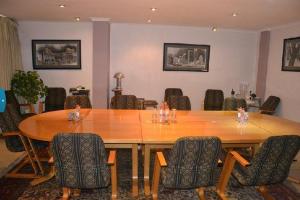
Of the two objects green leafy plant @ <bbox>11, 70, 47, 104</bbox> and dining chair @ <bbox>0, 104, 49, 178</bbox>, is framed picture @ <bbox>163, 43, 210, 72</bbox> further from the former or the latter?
dining chair @ <bbox>0, 104, 49, 178</bbox>

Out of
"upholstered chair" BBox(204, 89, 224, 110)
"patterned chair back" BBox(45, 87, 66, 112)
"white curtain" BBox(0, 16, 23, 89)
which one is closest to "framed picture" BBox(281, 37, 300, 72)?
"upholstered chair" BBox(204, 89, 224, 110)

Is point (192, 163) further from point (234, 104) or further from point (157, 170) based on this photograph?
point (234, 104)

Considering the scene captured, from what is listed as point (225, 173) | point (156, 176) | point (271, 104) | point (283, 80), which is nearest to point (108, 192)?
point (156, 176)

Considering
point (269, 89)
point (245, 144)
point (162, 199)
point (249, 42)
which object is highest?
point (249, 42)

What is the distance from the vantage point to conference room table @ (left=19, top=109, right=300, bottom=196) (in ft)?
8.55

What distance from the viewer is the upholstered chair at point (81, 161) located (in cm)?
208

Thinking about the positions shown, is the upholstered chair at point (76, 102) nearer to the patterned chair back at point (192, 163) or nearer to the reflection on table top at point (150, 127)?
the reflection on table top at point (150, 127)

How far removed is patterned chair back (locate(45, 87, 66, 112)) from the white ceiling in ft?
5.07

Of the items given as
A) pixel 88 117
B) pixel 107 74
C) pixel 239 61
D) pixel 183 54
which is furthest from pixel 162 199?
pixel 239 61

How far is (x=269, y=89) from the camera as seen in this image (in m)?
6.18

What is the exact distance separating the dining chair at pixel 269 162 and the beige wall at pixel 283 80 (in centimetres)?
338

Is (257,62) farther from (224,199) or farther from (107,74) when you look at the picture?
(224,199)

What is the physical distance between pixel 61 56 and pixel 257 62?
483cm

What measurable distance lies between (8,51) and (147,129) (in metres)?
4.13
